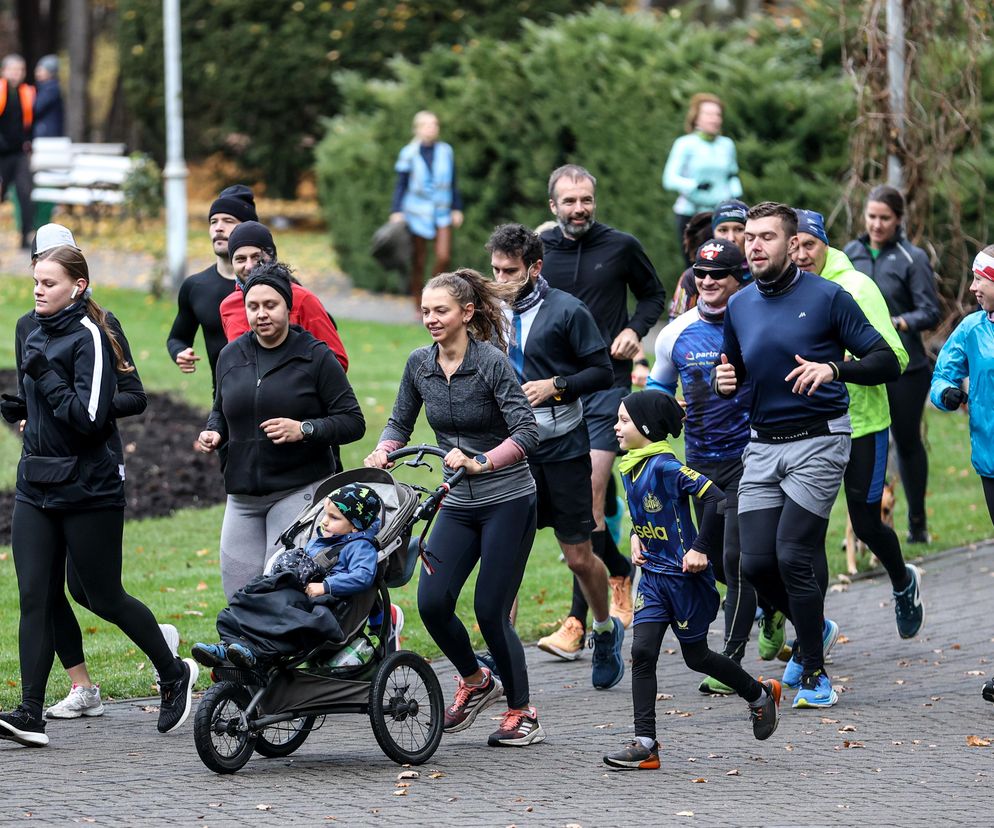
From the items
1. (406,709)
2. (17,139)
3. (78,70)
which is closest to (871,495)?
(406,709)

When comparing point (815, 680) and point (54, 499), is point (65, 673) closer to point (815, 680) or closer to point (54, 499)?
point (54, 499)

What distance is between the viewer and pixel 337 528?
689 cm

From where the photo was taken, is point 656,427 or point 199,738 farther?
point 656,427

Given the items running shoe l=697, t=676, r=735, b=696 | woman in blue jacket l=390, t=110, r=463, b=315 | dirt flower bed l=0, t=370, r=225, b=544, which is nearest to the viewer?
running shoe l=697, t=676, r=735, b=696

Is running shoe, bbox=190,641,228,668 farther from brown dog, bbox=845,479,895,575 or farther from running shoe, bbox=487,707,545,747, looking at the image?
brown dog, bbox=845,479,895,575

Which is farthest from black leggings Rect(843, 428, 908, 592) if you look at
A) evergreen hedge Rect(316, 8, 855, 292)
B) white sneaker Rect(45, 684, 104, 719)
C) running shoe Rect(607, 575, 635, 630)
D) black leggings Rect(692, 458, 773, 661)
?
evergreen hedge Rect(316, 8, 855, 292)

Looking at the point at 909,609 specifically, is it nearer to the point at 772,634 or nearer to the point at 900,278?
the point at 772,634

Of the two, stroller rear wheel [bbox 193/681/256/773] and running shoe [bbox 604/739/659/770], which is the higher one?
stroller rear wheel [bbox 193/681/256/773]

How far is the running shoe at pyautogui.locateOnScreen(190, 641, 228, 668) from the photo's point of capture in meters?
6.51

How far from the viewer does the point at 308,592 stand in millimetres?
6691

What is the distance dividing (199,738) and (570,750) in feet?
5.08

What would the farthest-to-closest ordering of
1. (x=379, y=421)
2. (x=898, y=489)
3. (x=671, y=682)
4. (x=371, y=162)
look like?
(x=371, y=162), (x=379, y=421), (x=898, y=489), (x=671, y=682)

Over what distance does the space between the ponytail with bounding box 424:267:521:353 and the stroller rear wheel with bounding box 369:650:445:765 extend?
135cm

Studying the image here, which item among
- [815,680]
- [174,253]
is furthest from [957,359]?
[174,253]
